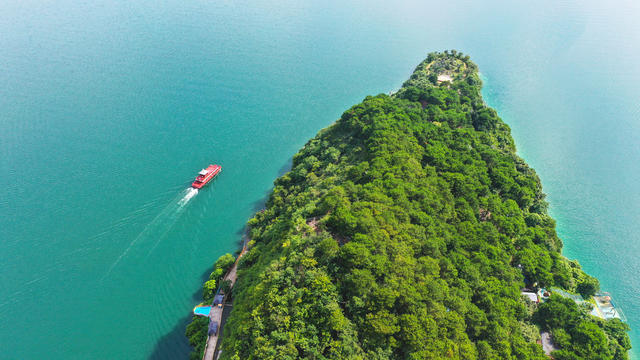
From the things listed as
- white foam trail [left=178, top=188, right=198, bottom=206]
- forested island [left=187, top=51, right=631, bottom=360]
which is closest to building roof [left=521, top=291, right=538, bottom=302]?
forested island [left=187, top=51, right=631, bottom=360]

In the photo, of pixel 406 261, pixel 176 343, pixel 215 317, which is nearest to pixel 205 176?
pixel 215 317

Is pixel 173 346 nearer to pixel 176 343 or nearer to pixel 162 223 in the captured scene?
pixel 176 343

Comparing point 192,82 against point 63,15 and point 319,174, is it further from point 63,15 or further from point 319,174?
point 63,15

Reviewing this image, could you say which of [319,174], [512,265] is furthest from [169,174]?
[512,265]

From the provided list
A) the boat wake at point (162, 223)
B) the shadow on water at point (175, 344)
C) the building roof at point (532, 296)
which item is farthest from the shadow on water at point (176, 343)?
the building roof at point (532, 296)

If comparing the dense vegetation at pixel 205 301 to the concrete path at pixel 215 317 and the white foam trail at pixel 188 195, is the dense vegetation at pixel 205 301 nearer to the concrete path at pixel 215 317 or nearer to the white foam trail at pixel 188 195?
the concrete path at pixel 215 317

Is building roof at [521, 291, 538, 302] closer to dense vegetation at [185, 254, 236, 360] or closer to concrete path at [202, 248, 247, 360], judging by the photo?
concrete path at [202, 248, 247, 360]
